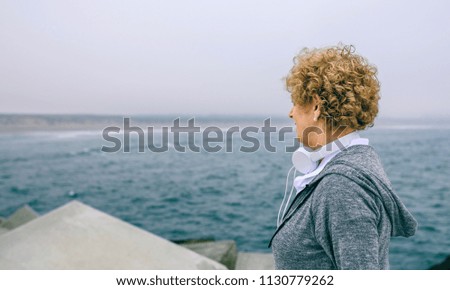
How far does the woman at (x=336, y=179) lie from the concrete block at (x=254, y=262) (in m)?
4.69

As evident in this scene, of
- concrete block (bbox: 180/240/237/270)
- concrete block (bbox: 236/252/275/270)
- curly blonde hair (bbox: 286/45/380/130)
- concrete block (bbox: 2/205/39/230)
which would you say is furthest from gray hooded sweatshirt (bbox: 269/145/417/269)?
concrete block (bbox: 2/205/39/230)

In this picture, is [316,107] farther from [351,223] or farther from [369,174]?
[351,223]

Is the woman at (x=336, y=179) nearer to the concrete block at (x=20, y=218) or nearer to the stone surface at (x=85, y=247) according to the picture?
the stone surface at (x=85, y=247)

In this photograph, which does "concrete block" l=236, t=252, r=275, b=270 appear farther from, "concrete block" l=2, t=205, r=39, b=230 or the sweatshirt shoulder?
the sweatshirt shoulder

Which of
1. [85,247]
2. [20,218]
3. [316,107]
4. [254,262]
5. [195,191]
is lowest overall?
[195,191]

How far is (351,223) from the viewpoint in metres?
1.20

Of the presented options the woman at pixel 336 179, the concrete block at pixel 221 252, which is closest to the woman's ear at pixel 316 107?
the woman at pixel 336 179

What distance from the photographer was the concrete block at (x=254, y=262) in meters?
6.00

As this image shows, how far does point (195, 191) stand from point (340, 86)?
71.7 ft

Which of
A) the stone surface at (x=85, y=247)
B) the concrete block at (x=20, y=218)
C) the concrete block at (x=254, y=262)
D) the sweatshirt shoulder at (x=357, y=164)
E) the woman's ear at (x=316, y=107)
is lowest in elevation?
the concrete block at (x=254, y=262)

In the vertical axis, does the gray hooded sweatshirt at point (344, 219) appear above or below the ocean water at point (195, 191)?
above

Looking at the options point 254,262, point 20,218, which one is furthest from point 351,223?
point 20,218
